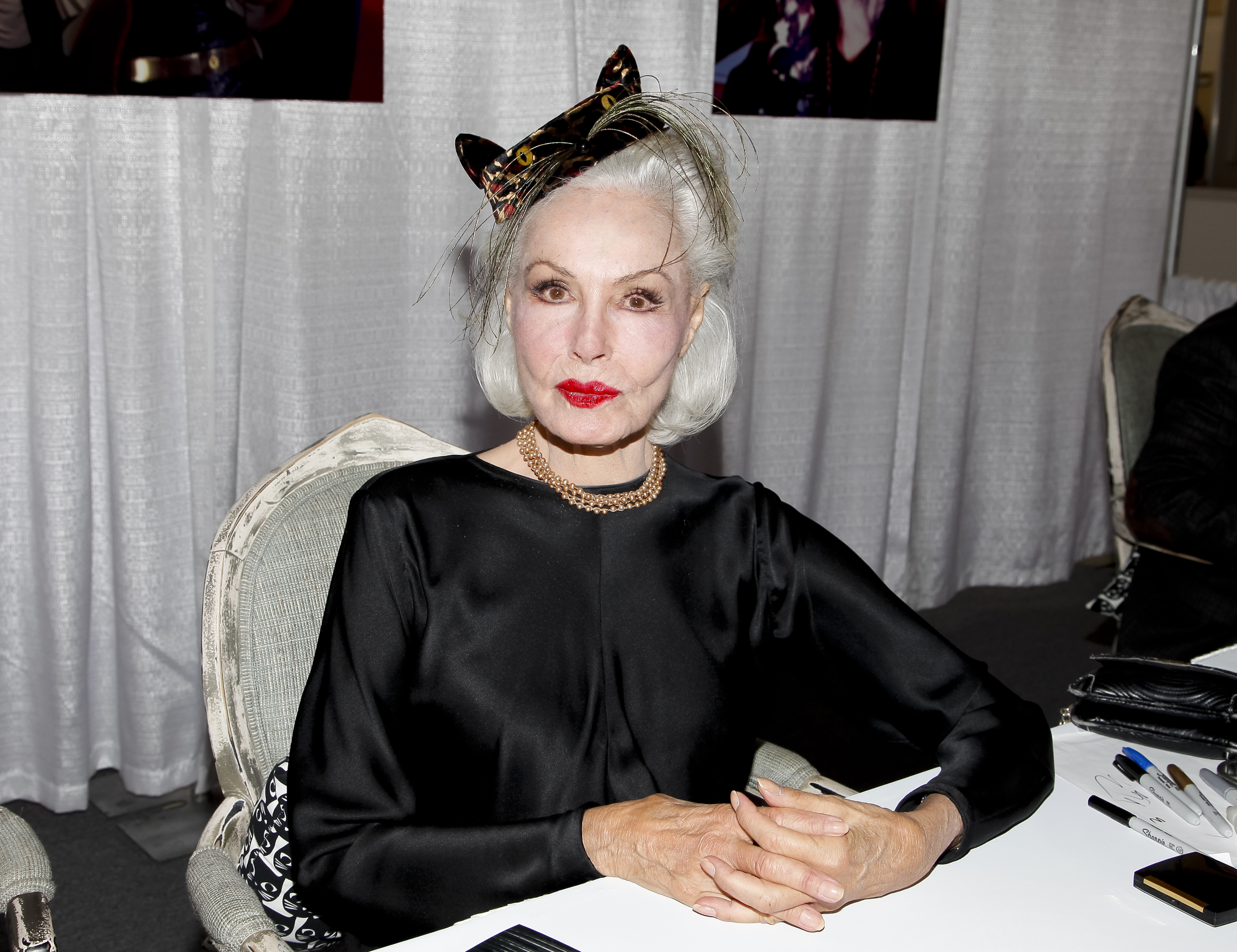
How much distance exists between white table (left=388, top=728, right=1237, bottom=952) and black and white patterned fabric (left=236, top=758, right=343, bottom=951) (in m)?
0.40

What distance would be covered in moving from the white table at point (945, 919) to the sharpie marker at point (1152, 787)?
95 mm

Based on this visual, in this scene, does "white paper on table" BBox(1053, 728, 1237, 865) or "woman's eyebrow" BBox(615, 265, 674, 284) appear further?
"woman's eyebrow" BBox(615, 265, 674, 284)

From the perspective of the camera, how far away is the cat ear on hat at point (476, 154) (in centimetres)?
141

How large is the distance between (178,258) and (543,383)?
150cm

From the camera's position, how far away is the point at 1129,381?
2691 millimetres

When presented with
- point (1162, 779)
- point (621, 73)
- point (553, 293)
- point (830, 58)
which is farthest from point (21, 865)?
point (830, 58)

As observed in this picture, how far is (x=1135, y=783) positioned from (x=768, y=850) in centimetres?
50

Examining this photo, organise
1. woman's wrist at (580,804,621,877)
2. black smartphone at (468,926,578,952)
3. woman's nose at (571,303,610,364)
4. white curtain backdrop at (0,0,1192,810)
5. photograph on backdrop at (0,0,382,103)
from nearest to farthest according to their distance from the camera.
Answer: black smartphone at (468,926,578,952) < woman's wrist at (580,804,621,877) < woman's nose at (571,303,610,364) < photograph on backdrop at (0,0,382,103) < white curtain backdrop at (0,0,1192,810)

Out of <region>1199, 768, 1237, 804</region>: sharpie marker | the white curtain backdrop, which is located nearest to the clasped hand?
<region>1199, 768, 1237, 804</region>: sharpie marker

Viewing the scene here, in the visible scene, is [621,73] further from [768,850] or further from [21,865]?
[21,865]

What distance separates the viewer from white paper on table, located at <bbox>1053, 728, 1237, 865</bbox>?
1.20 meters

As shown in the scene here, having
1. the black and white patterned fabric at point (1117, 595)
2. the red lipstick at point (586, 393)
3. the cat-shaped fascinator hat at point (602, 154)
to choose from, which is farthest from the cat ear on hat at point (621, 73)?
the black and white patterned fabric at point (1117, 595)

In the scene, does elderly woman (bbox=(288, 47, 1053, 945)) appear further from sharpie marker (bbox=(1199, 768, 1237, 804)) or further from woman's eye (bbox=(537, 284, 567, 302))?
sharpie marker (bbox=(1199, 768, 1237, 804))

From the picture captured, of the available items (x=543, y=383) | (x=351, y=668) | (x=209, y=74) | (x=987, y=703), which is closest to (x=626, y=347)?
(x=543, y=383)
